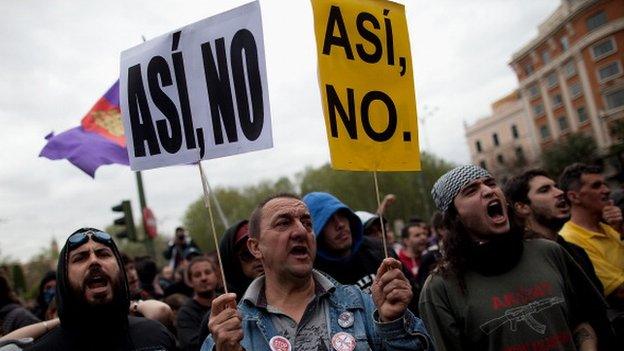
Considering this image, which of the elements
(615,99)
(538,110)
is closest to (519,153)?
(538,110)

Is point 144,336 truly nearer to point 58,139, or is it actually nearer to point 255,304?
point 255,304

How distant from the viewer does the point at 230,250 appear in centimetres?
358

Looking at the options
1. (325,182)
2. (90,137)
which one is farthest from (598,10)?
(90,137)

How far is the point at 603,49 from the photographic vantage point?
1777 inches

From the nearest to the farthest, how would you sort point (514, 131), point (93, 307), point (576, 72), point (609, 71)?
point (93, 307)
point (609, 71)
point (576, 72)
point (514, 131)

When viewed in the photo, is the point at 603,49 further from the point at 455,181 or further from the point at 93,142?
the point at 455,181

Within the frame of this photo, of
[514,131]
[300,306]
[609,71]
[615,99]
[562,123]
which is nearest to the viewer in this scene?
[300,306]

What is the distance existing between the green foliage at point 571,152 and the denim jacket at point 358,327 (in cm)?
4354

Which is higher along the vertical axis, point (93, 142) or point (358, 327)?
point (93, 142)

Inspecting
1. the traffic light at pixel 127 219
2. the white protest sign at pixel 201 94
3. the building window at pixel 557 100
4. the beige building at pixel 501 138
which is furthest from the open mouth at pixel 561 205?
the beige building at pixel 501 138

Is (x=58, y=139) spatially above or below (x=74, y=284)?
above

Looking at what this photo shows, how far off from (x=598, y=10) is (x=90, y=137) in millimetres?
50024

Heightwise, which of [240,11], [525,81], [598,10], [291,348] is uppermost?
[598,10]

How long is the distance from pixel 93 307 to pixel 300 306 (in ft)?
3.69
